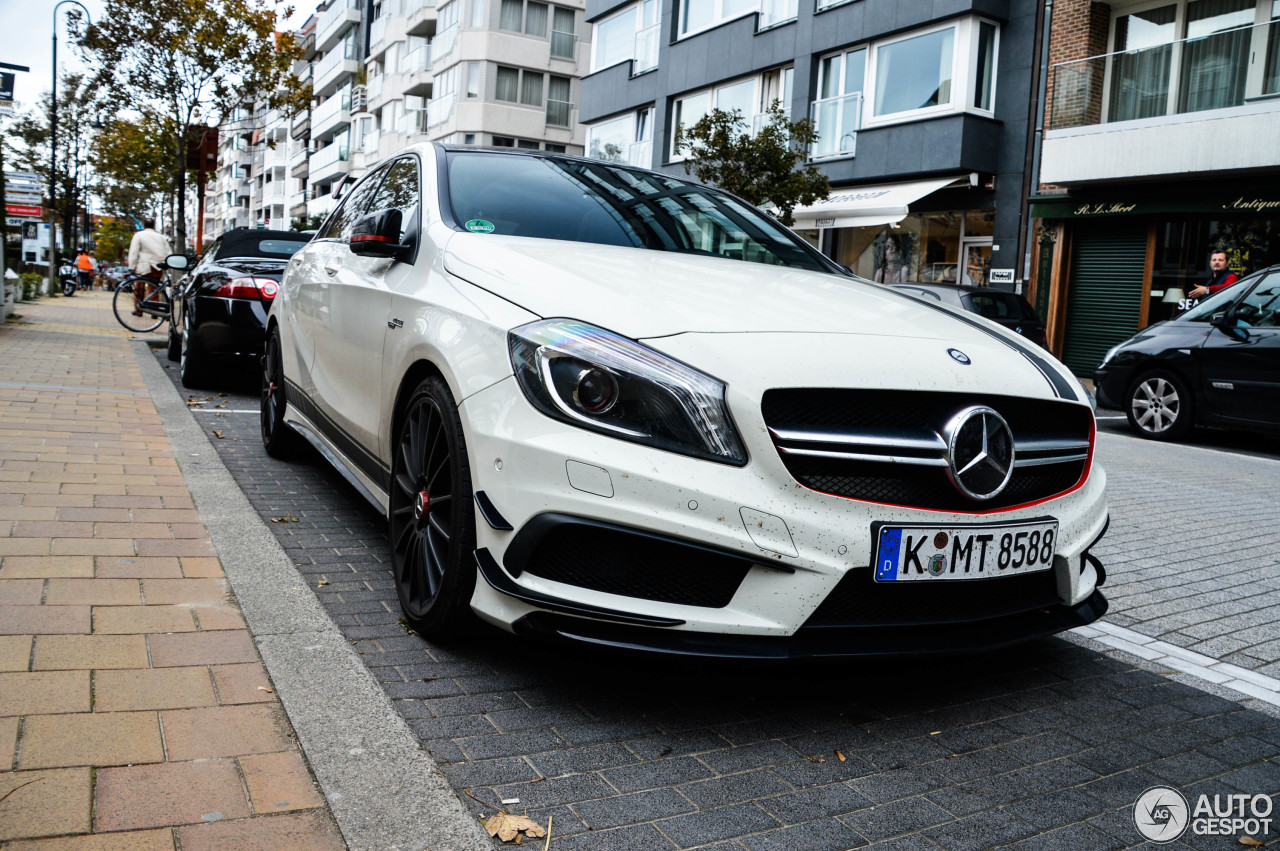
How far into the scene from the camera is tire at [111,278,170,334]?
1717 cm

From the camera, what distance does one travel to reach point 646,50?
31453mm

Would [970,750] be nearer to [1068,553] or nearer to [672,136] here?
[1068,553]

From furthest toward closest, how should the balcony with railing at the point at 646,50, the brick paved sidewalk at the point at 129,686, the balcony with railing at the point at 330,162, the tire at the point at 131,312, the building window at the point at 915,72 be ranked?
the balcony with railing at the point at 330,162, the balcony with railing at the point at 646,50, the building window at the point at 915,72, the tire at the point at 131,312, the brick paved sidewalk at the point at 129,686

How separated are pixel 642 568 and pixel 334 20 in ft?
231

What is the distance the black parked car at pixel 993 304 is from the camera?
14.5m

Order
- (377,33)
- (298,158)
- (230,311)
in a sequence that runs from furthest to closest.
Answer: (298,158), (377,33), (230,311)

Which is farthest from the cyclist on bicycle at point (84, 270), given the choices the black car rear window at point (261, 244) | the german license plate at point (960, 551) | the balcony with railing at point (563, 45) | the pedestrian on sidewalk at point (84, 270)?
the german license plate at point (960, 551)

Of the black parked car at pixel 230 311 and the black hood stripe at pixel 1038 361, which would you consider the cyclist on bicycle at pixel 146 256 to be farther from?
the black hood stripe at pixel 1038 361

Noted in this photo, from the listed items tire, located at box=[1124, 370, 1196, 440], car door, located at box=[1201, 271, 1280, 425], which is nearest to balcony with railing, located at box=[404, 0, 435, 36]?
tire, located at box=[1124, 370, 1196, 440]

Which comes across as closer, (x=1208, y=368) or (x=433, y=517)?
(x=433, y=517)

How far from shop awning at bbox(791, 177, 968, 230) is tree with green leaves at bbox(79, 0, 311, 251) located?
12232 millimetres

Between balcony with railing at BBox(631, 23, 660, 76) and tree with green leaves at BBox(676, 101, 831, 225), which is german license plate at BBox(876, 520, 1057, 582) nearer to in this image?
tree with green leaves at BBox(676, 101, 831, 225)

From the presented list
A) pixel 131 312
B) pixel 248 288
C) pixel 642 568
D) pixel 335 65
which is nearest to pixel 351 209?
pixel 642 568

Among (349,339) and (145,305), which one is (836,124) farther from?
(349,339)
